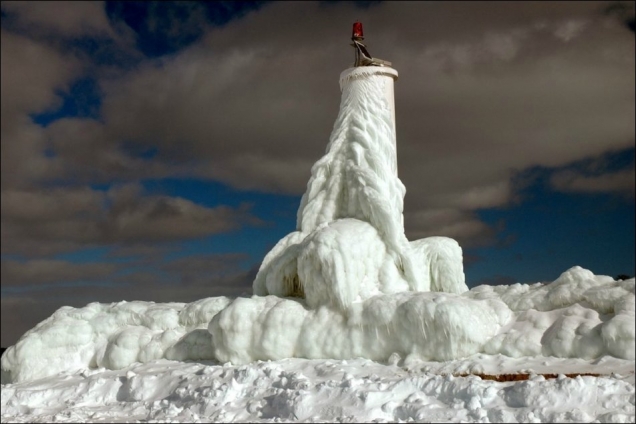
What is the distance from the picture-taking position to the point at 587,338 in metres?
11.6

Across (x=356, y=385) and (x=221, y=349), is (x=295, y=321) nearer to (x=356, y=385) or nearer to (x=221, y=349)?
(x=221, y=349)

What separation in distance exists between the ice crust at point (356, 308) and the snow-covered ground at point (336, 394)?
439 millimetres

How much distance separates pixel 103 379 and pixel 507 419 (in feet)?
26.7

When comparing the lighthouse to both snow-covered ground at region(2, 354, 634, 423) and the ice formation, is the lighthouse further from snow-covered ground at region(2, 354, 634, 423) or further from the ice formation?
snow-covered ground at region(2, 354, 634, 423)

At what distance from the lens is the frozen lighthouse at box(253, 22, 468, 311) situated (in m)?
14.1

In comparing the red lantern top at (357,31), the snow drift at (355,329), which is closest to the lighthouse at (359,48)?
the red lantern top at (357,31)

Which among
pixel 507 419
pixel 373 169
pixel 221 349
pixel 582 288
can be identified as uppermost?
pixel 373 169

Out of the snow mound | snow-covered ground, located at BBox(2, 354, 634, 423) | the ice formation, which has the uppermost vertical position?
the ice formation

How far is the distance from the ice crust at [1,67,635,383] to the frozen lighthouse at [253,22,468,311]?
0.09 feet

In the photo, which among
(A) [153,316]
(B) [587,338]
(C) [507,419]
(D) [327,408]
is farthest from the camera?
(A) [153,316]

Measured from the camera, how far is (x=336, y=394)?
1119cm

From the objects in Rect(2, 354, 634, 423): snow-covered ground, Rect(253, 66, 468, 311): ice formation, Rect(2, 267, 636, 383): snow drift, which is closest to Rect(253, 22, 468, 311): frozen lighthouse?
Rect(253, 66, 468, 311): ice formation

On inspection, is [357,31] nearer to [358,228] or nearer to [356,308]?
[358,228]

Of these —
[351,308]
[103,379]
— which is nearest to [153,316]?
[103,379]
